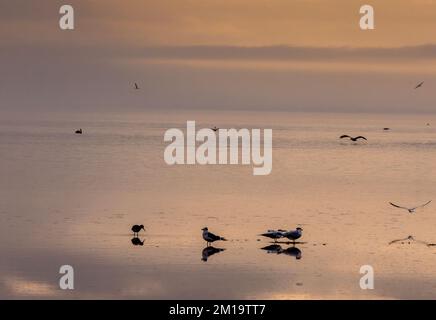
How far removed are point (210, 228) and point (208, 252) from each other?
426cm

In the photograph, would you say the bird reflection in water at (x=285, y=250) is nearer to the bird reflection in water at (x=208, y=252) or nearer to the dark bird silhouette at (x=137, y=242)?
the bird reflection in water at (x=208, y=252)

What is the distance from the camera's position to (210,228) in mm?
30422

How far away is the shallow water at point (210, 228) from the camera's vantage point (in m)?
22.5

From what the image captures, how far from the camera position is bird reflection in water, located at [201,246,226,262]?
84.0 ft

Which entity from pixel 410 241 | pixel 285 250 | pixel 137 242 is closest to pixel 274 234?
pixel 285 250

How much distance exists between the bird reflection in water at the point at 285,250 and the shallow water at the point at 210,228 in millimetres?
169

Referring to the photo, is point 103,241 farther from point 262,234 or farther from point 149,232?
point 262,234

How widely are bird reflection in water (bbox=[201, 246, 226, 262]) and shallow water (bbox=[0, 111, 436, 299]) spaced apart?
0.42ft

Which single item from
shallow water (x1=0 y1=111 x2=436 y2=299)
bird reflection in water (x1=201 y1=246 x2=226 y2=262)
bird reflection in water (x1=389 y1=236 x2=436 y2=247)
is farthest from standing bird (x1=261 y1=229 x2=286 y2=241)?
bird reflection in water (x1=389 y1=236 x2=436 y2=247)

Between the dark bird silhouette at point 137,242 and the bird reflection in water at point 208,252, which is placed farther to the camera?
the dark bird silhouette at point 137,242

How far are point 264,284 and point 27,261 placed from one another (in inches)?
231

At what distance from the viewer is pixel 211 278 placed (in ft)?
75.9

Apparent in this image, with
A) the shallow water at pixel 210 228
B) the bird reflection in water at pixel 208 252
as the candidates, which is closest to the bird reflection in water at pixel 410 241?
the shallow water at pixel 210 228
